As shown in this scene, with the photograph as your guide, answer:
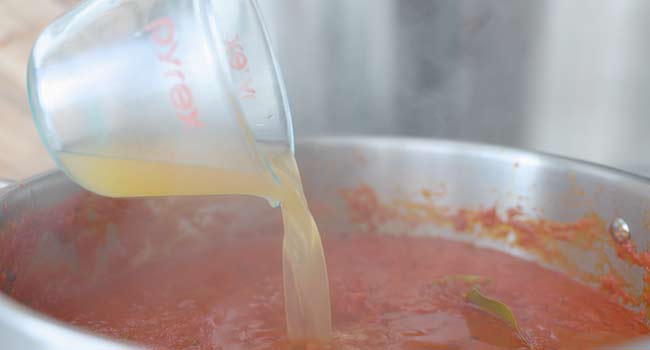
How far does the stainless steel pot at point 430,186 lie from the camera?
37.7 inches

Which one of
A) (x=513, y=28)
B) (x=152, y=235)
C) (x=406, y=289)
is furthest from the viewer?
(x=513, y=28)

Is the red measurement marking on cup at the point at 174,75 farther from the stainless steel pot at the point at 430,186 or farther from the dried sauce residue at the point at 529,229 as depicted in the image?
the dried sauce residue at the point at 529,229

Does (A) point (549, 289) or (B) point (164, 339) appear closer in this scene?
(B) point (164, 339)

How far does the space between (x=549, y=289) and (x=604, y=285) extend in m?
0.09

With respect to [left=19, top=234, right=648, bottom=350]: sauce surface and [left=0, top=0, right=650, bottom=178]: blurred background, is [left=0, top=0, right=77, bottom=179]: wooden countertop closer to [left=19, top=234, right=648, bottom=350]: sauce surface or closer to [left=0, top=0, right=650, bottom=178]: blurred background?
[left=0, top=0, right=650, bottom=178]: blurred background

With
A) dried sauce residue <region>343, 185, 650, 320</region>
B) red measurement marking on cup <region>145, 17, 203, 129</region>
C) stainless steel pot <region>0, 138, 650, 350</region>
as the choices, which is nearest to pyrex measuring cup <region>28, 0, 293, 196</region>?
red measurement marking on cup <region>145, 17, 203, 129</region>

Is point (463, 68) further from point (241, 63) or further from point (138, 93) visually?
point (138, 93)

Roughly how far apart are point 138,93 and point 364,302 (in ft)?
1.56

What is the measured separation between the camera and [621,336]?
2.98 ft

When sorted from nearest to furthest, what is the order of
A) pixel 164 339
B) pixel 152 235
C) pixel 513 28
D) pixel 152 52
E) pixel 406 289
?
pixel 152 52 → pixel 164 339 → pixel 406 289 → pixel 152 235 → pixel 513 28

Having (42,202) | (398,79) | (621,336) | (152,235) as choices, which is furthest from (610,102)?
(42,202)

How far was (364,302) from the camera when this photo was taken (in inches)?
38.1

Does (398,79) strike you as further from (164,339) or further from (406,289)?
(164,339)

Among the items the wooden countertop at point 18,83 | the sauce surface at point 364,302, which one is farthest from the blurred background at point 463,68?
the sauce surface at point 364,302
